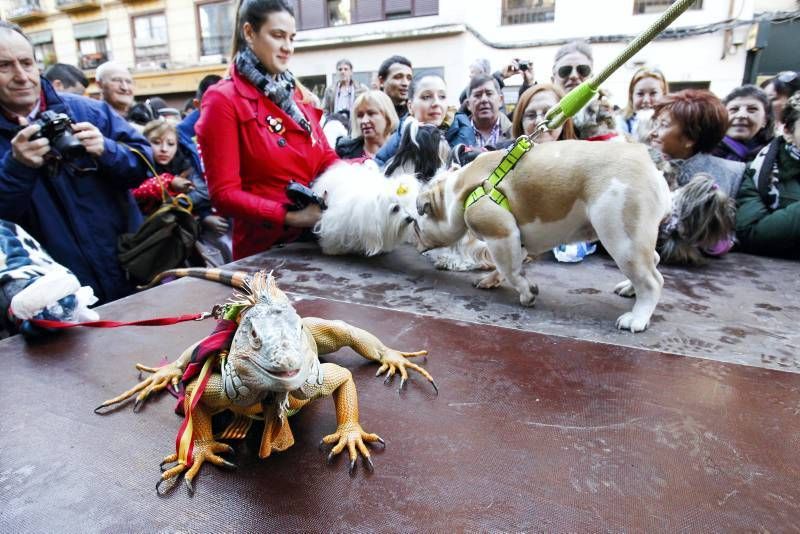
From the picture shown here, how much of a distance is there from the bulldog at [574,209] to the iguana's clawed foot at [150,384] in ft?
3.21

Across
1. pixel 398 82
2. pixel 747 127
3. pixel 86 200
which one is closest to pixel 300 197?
pixel 86 200

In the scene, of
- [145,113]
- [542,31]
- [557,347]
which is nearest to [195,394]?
[557,347]

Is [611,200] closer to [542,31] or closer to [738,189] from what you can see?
[738,189]

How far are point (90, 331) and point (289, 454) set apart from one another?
2.59 feet

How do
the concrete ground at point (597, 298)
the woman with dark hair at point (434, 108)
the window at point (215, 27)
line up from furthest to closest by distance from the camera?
1. the window at point (215, 27)
2. the woman with dark hair at point (434, 108)
3. the concrete ground at point (597, 298)

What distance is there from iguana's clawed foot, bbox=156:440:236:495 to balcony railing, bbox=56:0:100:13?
1616 cm

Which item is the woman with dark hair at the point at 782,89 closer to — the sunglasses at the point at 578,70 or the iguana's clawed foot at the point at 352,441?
the sunglasses at the point at 578,70

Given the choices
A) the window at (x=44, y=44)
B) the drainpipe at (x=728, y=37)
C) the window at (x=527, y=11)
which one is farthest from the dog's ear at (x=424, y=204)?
the window at (x=44, y=44)

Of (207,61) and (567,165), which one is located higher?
(207,61)

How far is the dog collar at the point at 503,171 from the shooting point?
1376 millimetres

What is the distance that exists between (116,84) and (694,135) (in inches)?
143

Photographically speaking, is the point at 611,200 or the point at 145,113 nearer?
the point at 611,200

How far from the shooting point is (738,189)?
81.5 inches

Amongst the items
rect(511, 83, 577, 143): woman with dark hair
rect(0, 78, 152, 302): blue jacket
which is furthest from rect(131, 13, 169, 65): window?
rect(511, 83, 577, 143): woman with dark hair
